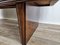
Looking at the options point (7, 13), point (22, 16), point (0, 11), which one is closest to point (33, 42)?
point (22, 16)

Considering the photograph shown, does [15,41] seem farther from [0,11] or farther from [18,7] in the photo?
[0,11]

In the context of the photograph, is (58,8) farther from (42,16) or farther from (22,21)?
(22,21)

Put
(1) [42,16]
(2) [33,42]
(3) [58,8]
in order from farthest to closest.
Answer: (1) [42,16]
(3) [58,8]
(2) [33,42]

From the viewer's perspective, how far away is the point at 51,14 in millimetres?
1506

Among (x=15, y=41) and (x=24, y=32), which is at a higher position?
(x=24, y=32)

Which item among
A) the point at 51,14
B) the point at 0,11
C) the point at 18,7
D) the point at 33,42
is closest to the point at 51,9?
the point at 51,14

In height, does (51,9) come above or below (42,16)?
above

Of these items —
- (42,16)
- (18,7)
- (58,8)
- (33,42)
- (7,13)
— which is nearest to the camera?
(18,7)

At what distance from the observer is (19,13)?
0.73 metres

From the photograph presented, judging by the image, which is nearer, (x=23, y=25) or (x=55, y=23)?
(x=23, y=25)

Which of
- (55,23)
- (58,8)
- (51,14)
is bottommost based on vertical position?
(55,23)

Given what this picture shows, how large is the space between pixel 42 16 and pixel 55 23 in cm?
25

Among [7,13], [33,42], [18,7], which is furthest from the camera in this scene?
[7,13]

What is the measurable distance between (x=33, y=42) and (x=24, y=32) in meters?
0.18
